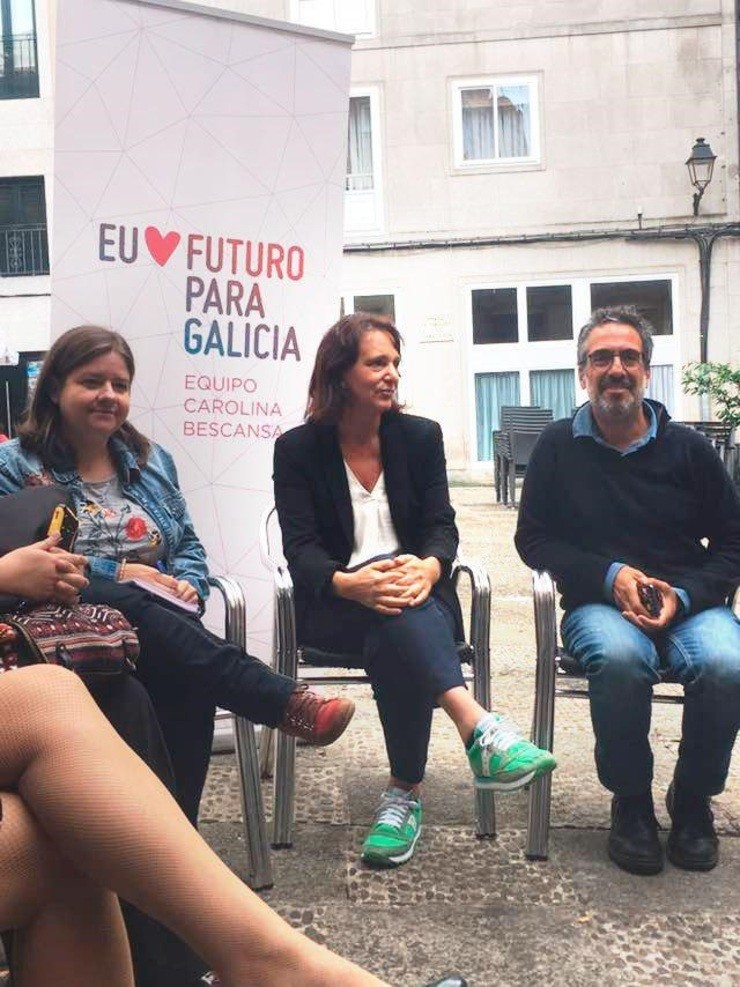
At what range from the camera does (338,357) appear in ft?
8.34

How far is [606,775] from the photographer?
223cm

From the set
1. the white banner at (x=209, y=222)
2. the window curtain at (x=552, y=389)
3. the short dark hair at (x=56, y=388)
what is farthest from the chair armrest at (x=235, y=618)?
the window curtain at (x=552, y=389)

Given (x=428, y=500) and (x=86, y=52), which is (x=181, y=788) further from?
(x=86, y=52)

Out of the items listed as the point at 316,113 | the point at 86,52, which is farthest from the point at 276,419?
the point at 86,52

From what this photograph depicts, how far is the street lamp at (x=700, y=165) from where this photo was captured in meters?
12.4

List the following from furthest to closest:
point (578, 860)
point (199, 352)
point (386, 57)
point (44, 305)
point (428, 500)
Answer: point (44, 305), point (386, 57), point (199, 352), point (428, 500), point (578, 860)

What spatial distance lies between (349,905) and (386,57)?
13.2 m

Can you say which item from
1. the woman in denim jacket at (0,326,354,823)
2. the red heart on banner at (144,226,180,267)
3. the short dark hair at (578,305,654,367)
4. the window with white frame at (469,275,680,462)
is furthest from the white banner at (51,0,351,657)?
the window with white frame at (469,275,680,462)

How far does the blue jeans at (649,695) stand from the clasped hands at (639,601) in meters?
0.03

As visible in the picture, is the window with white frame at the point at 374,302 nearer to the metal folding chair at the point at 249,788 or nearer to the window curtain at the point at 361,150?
the window curtain at the point at 361,150

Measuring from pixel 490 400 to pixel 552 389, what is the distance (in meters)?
0.99

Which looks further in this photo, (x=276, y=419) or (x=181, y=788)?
(x=276, y=419)

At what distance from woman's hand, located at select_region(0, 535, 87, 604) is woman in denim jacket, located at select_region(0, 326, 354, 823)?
0.64 ft

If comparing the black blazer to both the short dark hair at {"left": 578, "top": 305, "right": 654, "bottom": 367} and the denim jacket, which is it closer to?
the denim jacket
